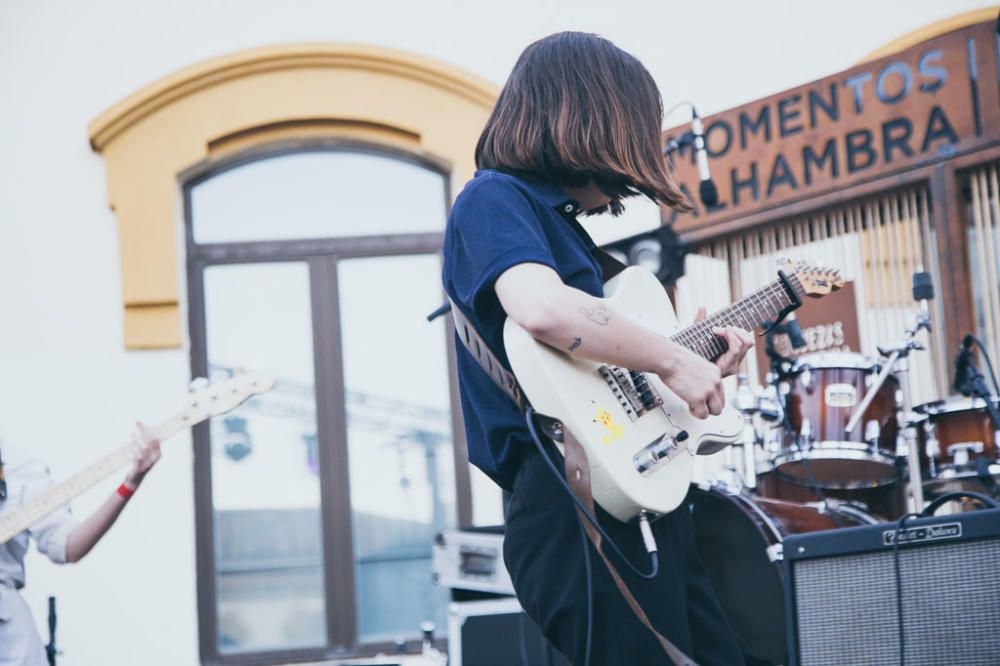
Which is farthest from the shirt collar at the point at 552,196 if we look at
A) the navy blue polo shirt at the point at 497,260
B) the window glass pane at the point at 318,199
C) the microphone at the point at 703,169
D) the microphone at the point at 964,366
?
the window glass pane at the point at 318,199

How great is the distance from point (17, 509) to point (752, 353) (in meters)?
3.71

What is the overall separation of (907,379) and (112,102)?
14.0ft

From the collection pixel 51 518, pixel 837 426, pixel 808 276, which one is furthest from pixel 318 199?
pixel 808 276

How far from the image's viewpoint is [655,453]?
2.65 metres

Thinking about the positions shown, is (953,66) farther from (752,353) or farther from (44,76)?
(44,76)

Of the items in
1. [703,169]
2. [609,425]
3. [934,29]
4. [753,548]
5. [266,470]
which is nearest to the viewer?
[609,425]

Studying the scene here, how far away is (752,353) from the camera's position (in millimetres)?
6906

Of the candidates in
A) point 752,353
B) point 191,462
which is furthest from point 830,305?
point 191,462

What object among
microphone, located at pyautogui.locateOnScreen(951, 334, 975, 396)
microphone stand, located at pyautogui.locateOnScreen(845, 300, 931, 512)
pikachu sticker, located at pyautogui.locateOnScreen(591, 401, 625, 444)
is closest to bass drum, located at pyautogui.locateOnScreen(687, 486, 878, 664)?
microphone stand, located at pyautogui.locateOnScreen(845, 300, 931, 512)

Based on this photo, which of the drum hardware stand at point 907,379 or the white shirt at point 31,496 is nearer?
the white shirt at point 31,496

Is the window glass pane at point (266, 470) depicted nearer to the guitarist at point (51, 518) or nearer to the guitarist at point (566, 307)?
the guitarist at point (51, 518)

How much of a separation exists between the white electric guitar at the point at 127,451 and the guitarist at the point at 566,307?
2.60 m

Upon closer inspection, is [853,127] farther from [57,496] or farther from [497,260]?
[497,260]

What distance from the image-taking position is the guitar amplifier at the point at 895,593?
3.23 meters
